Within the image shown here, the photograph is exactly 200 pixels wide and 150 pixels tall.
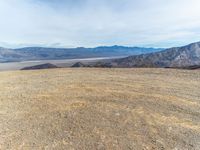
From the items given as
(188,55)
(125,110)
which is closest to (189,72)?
(125,110)

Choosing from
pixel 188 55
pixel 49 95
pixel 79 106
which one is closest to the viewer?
pixel 79 106

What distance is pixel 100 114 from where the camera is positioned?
7402 millimetres

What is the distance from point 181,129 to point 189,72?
23.3 feet

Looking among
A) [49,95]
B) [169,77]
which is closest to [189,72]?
[169,77]

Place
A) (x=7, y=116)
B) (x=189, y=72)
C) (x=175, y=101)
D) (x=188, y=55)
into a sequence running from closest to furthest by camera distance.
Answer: (x=7, y=116) → (x=175, y=101) → (x=189, y=72) → (x=188, y=55)

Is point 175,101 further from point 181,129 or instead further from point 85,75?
point 85,75

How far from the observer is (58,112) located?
Result: 7582mm

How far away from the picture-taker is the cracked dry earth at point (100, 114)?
19.7 ft

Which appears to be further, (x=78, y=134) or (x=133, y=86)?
(x=133, y=86)

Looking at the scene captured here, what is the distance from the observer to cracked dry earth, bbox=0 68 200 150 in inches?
237

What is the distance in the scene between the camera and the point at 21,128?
21.8 feet

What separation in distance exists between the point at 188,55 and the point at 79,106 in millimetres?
126979

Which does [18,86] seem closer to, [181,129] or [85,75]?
[85,75]

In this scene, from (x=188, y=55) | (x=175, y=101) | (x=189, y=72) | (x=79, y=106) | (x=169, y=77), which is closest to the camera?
(x=79, y=106)
